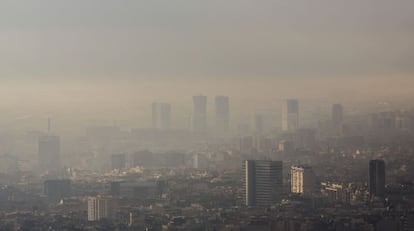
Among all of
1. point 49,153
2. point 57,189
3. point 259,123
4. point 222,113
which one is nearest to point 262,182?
point 259,123

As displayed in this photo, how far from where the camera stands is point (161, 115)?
31.1 ft

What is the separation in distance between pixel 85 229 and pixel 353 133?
3120 mm

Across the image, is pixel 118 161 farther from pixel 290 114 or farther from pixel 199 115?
pixel 290 114

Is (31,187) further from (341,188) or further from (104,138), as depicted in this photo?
(341,188)

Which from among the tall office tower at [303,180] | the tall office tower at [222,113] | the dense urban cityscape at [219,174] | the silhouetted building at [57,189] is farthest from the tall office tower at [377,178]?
the silhouetted building at [57,189]

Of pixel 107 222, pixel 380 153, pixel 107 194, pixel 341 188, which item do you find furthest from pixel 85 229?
pixel 380 153

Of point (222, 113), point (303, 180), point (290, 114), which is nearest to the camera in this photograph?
point (303, 180)

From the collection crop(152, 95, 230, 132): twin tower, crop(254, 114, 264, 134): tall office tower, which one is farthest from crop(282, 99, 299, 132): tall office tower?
crop(152, 95, 230, 132): twin tower

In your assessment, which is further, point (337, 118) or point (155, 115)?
point (155, 115)

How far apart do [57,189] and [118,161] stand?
0.95 meters

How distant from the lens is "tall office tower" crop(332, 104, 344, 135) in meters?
8.78

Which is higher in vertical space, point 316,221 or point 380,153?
point 380,153

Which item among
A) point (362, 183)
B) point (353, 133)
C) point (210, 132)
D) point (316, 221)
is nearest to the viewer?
point (316, 221)

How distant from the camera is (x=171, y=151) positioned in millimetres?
9609
